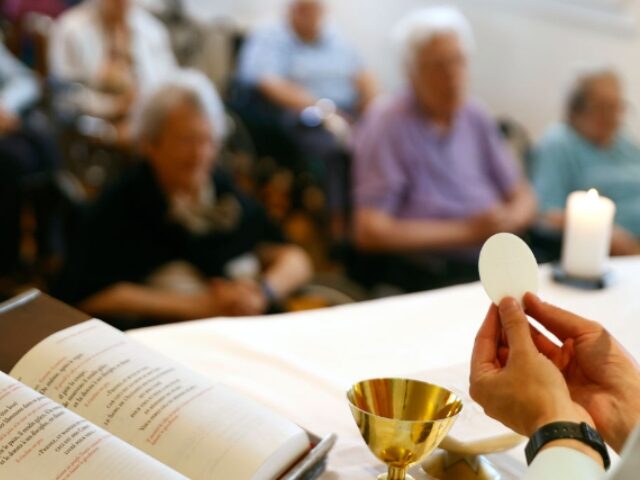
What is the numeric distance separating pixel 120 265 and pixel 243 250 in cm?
31

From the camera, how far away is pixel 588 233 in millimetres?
1566

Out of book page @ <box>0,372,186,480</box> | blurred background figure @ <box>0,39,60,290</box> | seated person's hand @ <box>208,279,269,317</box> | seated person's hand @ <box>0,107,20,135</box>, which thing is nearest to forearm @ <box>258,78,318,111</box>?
blurred background figure @ <box>0,39,60,290</box>

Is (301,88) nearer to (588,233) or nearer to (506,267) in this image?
(588,233)

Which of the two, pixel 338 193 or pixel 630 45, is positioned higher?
pixel 630 45

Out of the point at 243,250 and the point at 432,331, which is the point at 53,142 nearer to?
the point at 243,250

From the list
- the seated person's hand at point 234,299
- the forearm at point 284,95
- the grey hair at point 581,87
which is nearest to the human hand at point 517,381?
the seated person's hand at point 234,299

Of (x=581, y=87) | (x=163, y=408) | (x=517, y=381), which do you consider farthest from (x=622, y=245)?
(x=163, y=408)

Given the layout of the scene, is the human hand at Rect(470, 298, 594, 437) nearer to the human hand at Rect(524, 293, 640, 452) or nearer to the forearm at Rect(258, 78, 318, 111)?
the human hand at Rect(524, 293, 640, 452)

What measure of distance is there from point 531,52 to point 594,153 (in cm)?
122

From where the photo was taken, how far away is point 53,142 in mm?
3402

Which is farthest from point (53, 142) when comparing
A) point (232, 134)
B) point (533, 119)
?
point (533, 119)

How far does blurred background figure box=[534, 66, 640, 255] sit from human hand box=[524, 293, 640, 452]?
6.66ft

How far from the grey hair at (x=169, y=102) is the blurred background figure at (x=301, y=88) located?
60.7 inches

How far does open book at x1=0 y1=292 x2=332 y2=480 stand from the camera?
714mm
